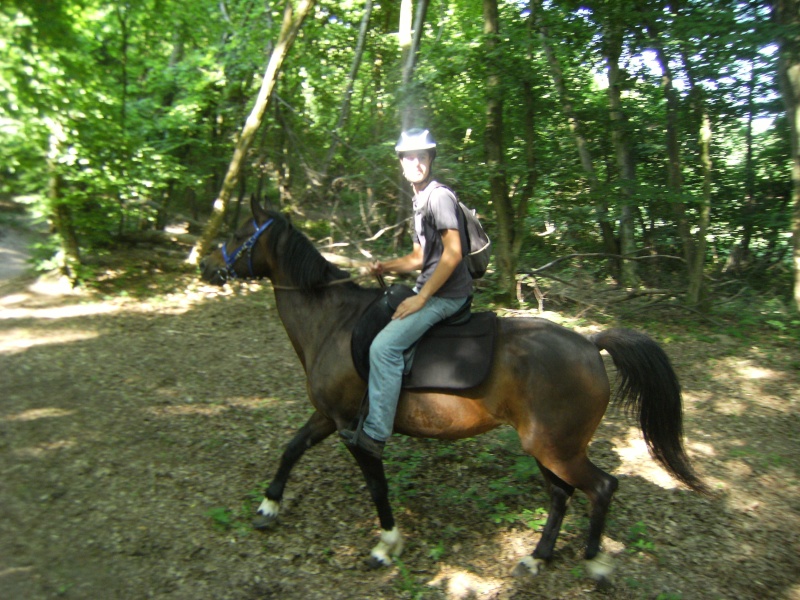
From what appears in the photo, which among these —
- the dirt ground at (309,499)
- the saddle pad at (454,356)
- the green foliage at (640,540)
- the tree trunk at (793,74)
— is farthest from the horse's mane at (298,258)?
the tree trunk at (793,74)

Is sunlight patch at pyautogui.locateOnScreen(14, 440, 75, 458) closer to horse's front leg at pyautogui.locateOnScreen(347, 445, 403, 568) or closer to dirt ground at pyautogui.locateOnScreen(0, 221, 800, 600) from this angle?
dirt ground at pyautogui.locateOnScreen(0, 221, 800, 600)

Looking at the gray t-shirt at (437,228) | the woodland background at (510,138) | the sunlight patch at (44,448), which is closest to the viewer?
the gray t-shirt at (437,228)

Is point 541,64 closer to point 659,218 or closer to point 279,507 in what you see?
point 659,218

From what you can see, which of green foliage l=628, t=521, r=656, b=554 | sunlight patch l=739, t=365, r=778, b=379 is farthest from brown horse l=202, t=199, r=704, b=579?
sunlight patch l=739, t=365, r=778, b=379

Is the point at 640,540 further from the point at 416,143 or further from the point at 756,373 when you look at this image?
the point at 756,373

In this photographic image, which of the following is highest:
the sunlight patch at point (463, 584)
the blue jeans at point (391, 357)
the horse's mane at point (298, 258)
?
the horse's mane at point (298, 258)

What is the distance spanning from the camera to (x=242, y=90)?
1444 centimetres

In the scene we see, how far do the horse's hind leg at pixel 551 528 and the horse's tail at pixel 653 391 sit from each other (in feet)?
2.38

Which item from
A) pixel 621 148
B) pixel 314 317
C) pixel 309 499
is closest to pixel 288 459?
pixel 309 499

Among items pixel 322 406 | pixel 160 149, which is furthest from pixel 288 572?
pixel 160 149

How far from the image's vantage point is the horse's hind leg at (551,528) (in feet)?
14.0

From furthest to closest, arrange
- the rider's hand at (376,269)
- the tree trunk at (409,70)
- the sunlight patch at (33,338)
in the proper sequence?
1. the tree trunk at (409,70)
2. the sunlight patch at (33,338)
3. the rider's hand at (376,269)

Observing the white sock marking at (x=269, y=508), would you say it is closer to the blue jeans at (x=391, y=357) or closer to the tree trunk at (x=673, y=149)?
the blue jeans at (x=391, y=357)

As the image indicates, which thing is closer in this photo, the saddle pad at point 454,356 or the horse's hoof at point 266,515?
the saddle pad at point 454,356
